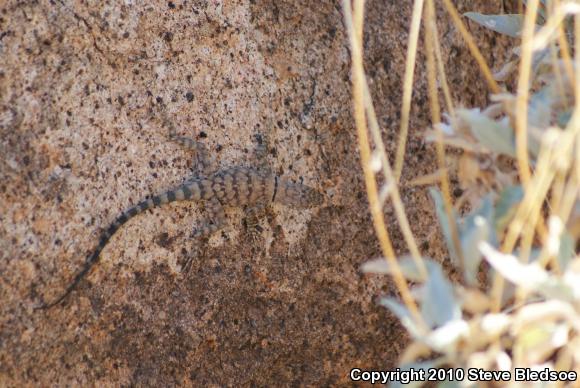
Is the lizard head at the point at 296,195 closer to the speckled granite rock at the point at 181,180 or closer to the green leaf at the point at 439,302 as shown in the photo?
the speckled granite rock at the point at 181,180

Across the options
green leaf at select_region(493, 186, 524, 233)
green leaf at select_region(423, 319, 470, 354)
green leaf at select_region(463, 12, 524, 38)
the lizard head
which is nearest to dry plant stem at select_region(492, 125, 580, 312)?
green leaf at select_region(493, 186, 524, 233)

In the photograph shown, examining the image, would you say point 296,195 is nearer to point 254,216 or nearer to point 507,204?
point 254,216

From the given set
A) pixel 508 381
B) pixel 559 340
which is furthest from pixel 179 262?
pixel 559 340

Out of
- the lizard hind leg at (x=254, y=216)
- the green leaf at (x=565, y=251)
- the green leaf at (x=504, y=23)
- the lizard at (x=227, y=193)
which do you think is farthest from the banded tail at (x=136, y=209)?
the green leaf at (x=565, y=251)

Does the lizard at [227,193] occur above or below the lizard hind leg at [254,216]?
above

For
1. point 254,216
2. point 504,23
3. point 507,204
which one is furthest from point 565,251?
point 254,216

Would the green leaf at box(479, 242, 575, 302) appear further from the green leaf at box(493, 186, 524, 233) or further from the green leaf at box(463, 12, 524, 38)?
the green leaf at box(463, 12, 524, 38)

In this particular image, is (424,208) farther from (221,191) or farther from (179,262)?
(179,262)
